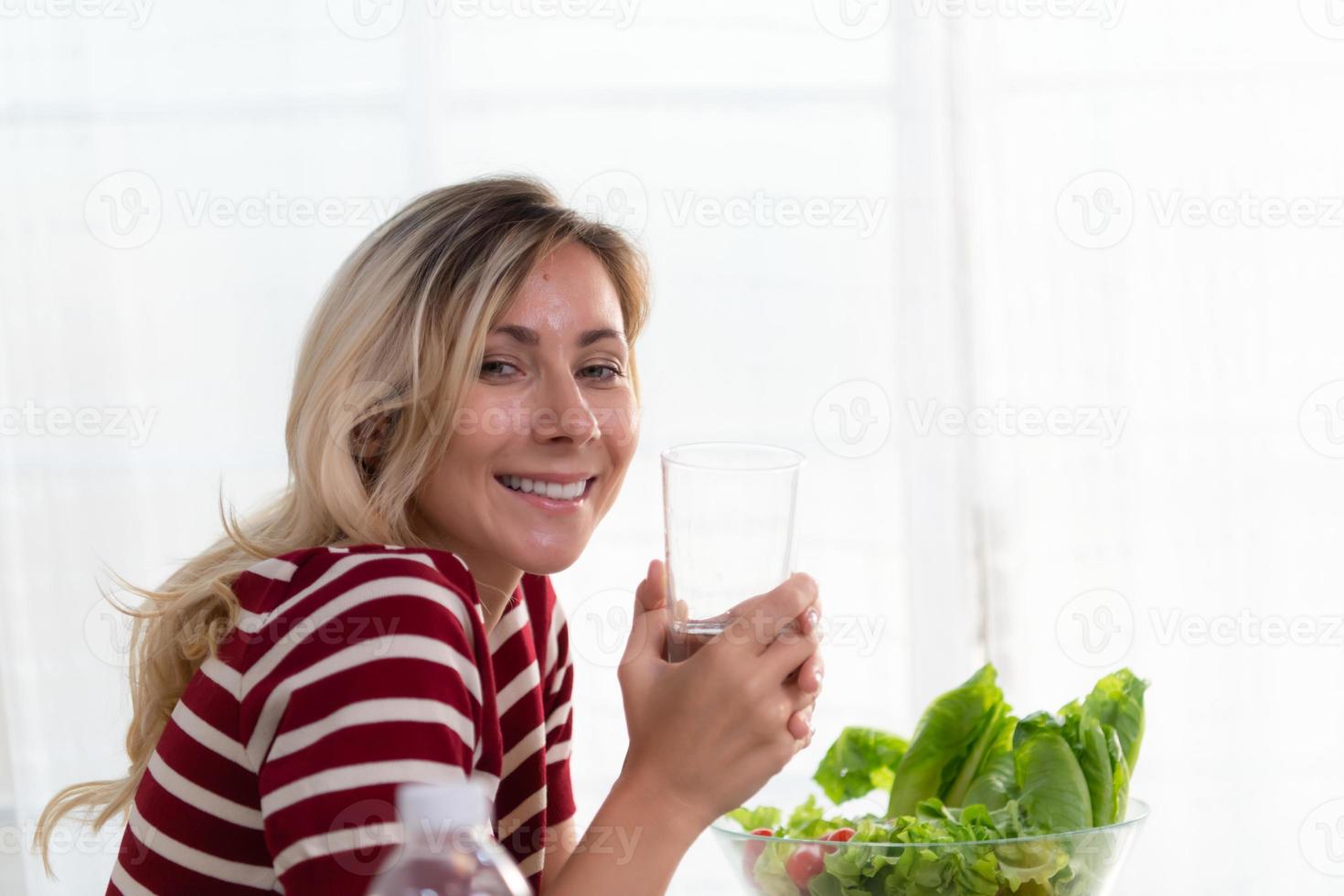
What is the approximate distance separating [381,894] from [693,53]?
6.28 ft

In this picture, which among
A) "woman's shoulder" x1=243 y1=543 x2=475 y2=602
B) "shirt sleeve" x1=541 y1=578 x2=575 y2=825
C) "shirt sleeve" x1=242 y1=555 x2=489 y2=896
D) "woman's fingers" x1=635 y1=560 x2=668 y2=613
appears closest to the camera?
"shirt sleeve" x1=242 y1=555 x2=489 y2=896

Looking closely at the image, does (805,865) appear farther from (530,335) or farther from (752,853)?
(530,335)

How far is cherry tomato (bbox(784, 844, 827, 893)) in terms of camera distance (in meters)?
0.99

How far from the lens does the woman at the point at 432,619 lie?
0.80 m

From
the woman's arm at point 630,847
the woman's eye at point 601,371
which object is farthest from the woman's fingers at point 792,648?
the woman's eye at point 601,371

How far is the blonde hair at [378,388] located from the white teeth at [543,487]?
71 mm

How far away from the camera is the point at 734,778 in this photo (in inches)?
36.7

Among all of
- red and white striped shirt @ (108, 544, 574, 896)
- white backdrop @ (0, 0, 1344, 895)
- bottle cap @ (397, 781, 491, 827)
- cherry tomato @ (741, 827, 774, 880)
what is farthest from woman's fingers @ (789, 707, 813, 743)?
white backdrop @ (0, 0, 1344, 895)

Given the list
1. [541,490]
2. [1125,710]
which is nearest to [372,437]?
[541,490]

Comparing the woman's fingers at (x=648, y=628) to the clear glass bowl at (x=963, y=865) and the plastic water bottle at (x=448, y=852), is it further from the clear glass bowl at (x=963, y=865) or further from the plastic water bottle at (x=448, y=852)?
the plastic water bottle at (x=448, y=852)

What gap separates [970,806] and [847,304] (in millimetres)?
1379

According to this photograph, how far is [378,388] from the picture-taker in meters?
1.06

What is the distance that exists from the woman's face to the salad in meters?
0.32

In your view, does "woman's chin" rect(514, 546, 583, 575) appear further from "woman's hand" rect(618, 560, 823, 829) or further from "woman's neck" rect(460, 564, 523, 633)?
"woman's hand" rect(618, 560, 823, 829)
